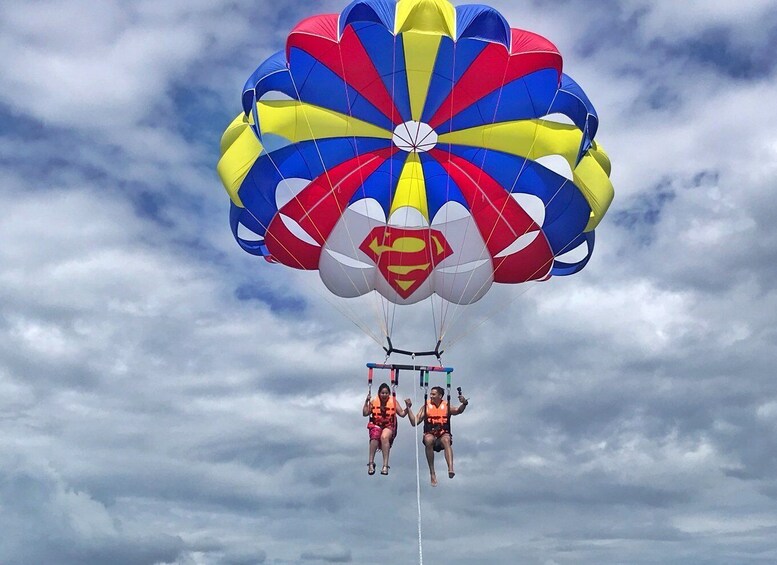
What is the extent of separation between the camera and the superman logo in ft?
53.8

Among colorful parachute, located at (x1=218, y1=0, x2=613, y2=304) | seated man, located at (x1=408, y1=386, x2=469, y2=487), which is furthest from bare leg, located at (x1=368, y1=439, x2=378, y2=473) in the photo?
colorful parachute, located at (x1=218, y1=0, x2=613, y2=304)

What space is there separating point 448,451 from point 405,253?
387 centimetres

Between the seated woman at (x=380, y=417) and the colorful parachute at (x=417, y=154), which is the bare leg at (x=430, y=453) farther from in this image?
the colorful parachute at (x=417, y=154)

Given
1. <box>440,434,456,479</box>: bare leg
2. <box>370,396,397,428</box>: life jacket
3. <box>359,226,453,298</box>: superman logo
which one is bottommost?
<box>440,434,456,479</box>: bare leg

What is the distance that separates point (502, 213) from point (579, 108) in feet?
7.46

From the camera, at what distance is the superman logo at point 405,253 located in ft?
53.8

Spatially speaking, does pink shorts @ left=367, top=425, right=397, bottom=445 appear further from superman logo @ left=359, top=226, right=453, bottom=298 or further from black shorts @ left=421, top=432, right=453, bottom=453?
superman logo @ left=359, top=226, right=453, bottom=298

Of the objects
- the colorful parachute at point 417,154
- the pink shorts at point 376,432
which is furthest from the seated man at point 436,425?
the colorful parachute at point 417,154

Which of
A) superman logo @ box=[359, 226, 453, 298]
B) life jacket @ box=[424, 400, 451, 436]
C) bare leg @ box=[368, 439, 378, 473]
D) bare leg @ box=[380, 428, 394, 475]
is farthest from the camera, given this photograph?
superman logo @ box=[359, 226, 453, 298]

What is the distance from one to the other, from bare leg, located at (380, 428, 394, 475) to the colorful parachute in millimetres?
3304

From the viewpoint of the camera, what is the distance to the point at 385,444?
13.9 metres

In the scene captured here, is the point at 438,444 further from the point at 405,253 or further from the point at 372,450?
the point at 405,253

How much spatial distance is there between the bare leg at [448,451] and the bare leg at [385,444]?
76cm

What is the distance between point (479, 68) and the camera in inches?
581
